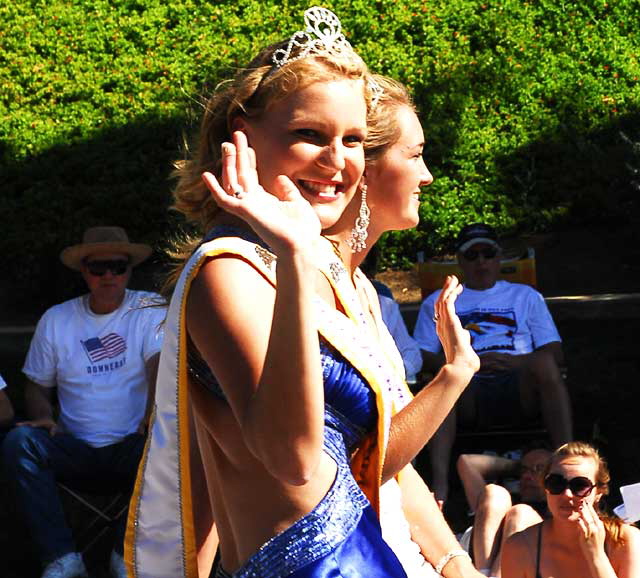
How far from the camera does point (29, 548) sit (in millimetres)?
6266

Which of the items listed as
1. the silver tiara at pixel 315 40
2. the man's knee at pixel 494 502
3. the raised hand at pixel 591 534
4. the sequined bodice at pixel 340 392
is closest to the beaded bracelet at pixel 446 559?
the sequined bodice at pixel 340 392

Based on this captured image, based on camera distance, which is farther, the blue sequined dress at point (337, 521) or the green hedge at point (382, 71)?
the green hedge at point (382, 71)

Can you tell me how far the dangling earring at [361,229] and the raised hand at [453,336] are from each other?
0.83 ft

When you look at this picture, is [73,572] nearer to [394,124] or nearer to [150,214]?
[394,124]

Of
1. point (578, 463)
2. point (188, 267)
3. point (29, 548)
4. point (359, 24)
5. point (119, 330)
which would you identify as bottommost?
point (29, 548)

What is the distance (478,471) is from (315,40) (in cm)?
398

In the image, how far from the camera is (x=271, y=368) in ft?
6.00

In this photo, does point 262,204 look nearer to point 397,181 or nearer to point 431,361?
point 397,181

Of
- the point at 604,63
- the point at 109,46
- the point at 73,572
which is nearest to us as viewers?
the point at 73,572

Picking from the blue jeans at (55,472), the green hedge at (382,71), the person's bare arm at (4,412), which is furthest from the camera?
the green hedge at (382,71)

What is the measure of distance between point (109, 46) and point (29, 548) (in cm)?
600

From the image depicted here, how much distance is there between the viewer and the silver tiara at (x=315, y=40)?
2.38 meters

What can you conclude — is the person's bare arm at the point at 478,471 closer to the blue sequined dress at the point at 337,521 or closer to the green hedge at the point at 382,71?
the green hedge at the point at 382,71

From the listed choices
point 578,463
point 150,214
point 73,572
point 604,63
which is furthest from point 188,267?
point 604,63
